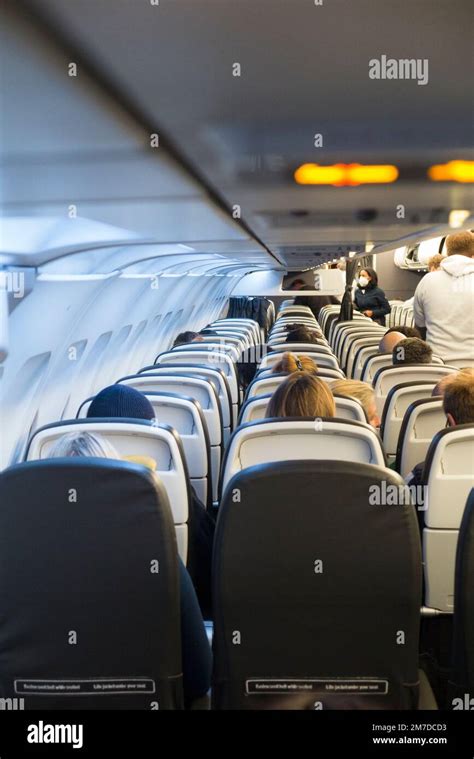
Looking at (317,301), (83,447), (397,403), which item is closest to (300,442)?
(83,447)

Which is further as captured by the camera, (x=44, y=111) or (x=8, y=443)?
(x=8, y=443)

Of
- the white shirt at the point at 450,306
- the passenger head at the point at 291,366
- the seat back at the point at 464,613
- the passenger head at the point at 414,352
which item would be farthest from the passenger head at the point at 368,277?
the seat back at the point at 464,613

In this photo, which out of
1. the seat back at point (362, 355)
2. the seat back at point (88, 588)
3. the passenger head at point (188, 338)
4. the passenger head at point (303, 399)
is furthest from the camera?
the passenger head at point (188, 338)

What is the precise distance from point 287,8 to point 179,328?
15654 millimetres

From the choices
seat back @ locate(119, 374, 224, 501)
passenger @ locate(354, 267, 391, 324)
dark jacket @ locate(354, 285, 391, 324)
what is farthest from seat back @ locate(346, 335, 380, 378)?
dark jacket @ locate(354, 285, 391, 324)

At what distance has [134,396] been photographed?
4312 mm

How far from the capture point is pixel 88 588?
8.00ft

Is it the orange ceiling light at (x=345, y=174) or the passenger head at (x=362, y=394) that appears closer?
the orange ceiling light at (x=345, y=174)

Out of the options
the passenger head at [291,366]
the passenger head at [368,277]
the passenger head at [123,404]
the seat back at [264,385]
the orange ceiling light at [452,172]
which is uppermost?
the orange ceiling light at [452,172]

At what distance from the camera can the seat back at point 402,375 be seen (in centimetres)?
637

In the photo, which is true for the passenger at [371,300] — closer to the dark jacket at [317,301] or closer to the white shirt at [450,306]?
the dark jacket at [317,301]

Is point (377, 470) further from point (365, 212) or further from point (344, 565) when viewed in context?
point (365, 212)

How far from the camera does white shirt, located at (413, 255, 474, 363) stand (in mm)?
7375

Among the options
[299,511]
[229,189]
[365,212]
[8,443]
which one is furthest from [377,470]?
[8,443]
